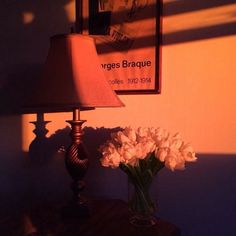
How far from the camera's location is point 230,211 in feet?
4.37

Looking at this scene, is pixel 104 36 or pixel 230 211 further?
pixel 104 36

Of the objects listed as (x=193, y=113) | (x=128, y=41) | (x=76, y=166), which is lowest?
(x=76, y=166)

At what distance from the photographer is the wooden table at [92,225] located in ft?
3.49

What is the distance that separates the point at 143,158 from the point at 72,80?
0.38 metres

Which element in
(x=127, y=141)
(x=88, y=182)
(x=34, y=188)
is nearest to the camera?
(x=127, y=141)

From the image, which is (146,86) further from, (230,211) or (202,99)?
(230,211)

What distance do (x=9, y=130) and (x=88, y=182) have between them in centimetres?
59

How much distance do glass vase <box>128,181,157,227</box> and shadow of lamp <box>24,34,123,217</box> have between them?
205 mm

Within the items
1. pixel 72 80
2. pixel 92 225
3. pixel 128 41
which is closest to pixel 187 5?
pixel 128 41

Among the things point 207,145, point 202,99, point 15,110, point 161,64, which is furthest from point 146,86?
point 15,110

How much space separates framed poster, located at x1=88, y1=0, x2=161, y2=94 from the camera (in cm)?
142

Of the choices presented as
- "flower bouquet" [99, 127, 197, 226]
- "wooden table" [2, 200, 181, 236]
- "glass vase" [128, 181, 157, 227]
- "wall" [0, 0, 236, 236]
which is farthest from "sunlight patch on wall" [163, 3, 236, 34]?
"wooden table" [2, 200, 181, 236]

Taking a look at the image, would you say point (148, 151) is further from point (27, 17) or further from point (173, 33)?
point (27, 17)

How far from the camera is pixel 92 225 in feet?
3.70
